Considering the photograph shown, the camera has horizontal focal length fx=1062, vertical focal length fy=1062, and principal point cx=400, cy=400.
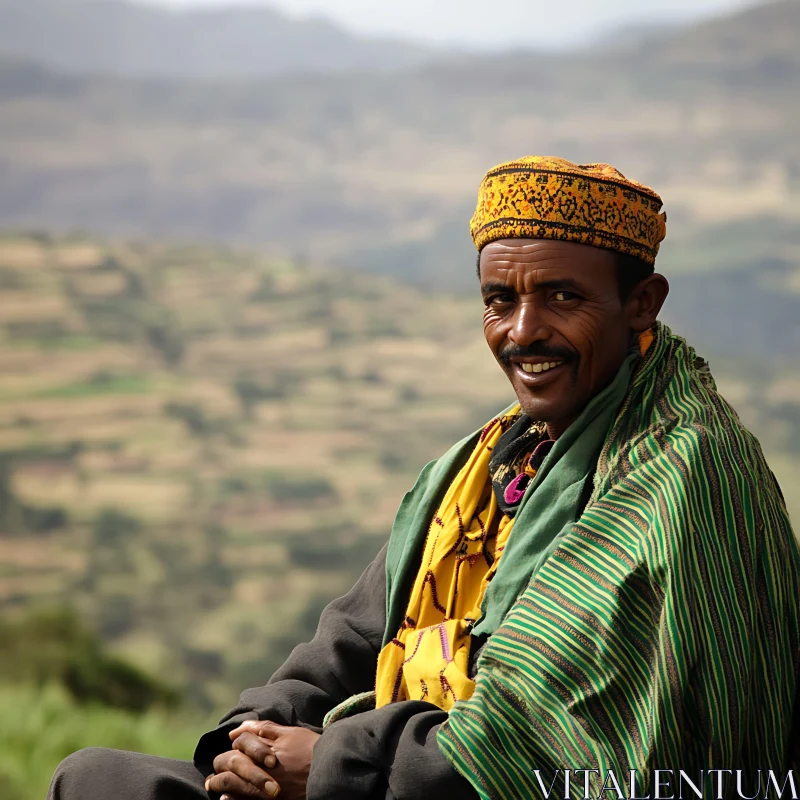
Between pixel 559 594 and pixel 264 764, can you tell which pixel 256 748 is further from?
pixel 559 594

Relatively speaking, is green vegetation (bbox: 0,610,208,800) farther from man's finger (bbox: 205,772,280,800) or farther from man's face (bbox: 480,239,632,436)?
man's face (bbox: 480,239,632,436)

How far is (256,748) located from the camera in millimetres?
2070

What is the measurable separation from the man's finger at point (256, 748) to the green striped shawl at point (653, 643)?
0.41 m

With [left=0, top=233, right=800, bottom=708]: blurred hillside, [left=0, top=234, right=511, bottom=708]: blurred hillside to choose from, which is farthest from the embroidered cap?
[left=0, top=233, right=800, bottom=708]: blurred hillside

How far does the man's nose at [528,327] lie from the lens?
205 cm

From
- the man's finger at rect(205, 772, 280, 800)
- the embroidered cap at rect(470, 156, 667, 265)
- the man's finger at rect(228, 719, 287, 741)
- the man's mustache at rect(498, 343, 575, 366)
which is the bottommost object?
the man's finger at rect(205, 772, 280, 800)

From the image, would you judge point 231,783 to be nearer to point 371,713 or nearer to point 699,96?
point 371,713

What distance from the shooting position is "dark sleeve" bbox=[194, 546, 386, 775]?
223 centimetres

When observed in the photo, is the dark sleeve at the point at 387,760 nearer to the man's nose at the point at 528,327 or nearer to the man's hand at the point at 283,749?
the man's hand at the point at 283,749

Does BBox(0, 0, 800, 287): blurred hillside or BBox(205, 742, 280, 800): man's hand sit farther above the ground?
BBox(0, 0, 800, 287): blurred hillside

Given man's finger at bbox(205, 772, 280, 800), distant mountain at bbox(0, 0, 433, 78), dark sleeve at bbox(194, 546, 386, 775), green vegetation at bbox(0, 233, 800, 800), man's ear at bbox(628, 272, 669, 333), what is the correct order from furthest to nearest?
1. distant mountain at bbox(0, 0, 433, 78)
2. green vegetation at bbox(0, 233, 800, 800)
3. dark sleeve at bbox(194, 546, 386, 775)
4. man's ear at bbox(628, 272, 669, 333)
5. man's finger at bbox(205, 772, 280, 800)

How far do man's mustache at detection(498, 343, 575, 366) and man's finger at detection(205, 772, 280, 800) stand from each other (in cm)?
94

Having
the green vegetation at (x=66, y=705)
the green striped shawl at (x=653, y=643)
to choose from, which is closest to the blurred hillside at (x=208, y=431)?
the green vegetation at (x=66, y=705)

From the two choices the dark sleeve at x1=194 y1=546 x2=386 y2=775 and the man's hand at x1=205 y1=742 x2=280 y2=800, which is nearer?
the man's hand at x1=205 y1=742 x2=280 y2=800
